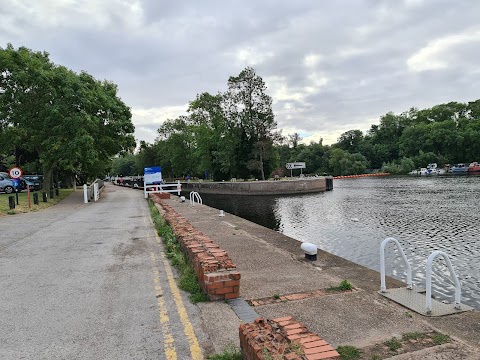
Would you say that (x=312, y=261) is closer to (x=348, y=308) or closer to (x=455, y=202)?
(x=348, y=308)

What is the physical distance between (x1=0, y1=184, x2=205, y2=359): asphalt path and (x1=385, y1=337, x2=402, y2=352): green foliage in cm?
205

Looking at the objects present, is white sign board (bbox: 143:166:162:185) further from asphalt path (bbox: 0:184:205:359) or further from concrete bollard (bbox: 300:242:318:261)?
concrete bollard (bbox: 300:242:318:261)

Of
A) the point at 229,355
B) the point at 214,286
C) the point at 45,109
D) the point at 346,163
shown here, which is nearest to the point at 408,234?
the point at 214,286

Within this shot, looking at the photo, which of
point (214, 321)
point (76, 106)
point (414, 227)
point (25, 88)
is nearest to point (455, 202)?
point (414, 227)

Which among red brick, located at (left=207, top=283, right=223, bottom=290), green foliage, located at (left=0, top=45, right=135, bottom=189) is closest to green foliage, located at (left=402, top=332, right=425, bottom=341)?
red brick, located at (left=207, top=283, right=223, bottom=290)

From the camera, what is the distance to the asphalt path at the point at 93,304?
3.90 metres

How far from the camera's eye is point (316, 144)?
371 feet

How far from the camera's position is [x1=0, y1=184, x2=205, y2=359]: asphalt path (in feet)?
12.8

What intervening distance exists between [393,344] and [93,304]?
160 inches

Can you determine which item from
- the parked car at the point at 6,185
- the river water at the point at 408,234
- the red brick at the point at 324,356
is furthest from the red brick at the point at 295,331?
the parked car at the point at 6,185

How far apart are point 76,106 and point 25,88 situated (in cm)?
365

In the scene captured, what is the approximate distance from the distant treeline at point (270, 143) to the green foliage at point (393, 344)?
5269 centimetres

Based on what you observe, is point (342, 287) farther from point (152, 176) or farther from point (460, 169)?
point (460, 169)

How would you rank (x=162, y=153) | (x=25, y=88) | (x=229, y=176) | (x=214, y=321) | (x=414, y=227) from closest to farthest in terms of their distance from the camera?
(x=214, y=321) → (x=414, y=227) → (x=25, y=88) → (x=229, y=176) → (x=162, y=153)
